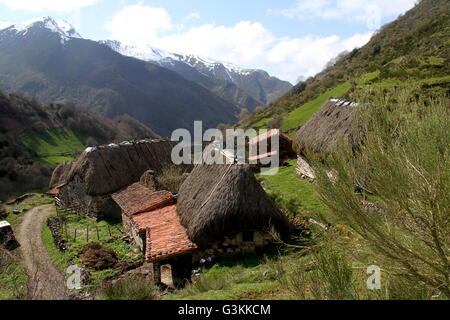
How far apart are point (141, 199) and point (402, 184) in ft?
43.7

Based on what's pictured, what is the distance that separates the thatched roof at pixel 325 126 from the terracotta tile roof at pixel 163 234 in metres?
6.13

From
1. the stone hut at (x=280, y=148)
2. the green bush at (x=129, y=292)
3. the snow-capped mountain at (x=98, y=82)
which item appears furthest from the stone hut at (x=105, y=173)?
the snow-capped mountain at (x=98, y=82)

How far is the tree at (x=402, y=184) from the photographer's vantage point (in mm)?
4285

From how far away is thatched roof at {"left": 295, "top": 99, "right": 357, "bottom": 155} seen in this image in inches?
575

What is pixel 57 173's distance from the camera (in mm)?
→ 34438

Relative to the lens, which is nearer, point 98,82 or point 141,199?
point 141,199

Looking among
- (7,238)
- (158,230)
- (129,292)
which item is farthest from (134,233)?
(129,292)

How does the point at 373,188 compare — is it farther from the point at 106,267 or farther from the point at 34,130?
the point at 34,130

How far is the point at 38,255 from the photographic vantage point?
1435cm

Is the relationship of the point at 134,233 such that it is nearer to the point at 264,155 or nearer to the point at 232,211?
the point at 232,211

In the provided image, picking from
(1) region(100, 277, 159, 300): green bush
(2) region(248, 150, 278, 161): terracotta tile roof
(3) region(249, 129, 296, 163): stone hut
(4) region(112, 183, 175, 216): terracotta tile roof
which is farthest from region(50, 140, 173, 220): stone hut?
(1) region(100, 277, 159, 300): green bush

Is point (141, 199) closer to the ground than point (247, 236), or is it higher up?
higher up
